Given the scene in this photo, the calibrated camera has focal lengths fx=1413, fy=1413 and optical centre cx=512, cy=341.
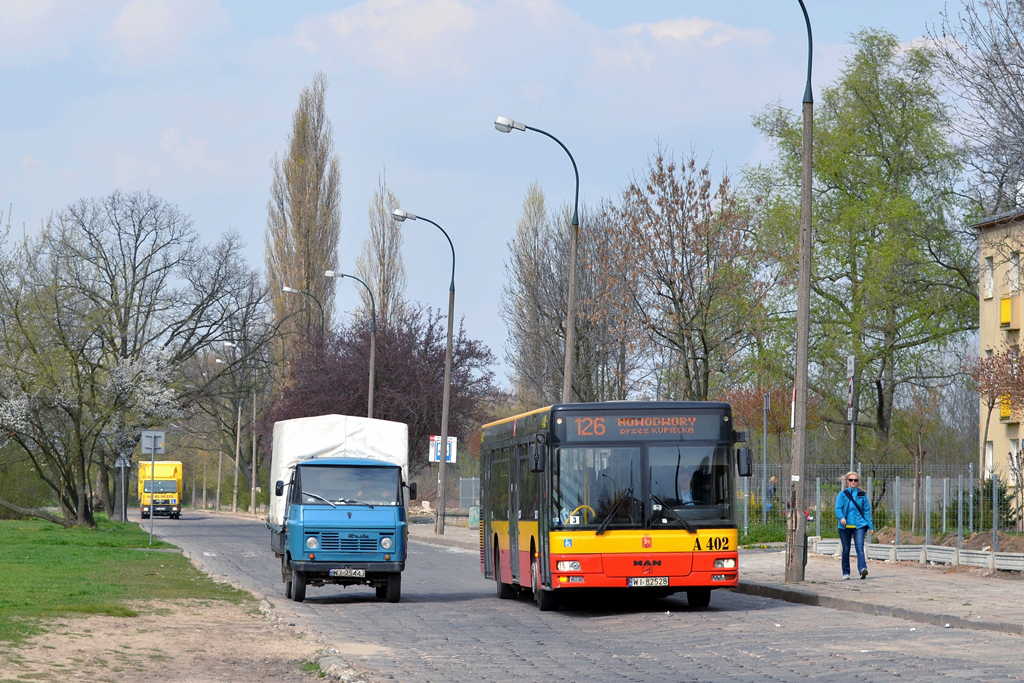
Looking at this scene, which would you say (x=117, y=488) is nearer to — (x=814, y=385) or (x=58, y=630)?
(x=814, y=385)

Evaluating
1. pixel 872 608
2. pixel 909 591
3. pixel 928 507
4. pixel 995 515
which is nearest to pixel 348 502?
pixel 872 608

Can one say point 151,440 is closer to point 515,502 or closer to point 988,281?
point 515,502

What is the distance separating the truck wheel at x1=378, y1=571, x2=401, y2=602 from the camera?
1966 centimetres

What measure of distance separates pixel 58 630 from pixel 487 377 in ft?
166

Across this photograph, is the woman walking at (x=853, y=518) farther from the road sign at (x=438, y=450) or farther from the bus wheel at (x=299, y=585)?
the road sign at (x=438, y=450)

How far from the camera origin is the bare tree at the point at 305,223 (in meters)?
74.9

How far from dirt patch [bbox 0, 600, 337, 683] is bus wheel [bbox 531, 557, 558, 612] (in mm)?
3625

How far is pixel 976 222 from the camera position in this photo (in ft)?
144

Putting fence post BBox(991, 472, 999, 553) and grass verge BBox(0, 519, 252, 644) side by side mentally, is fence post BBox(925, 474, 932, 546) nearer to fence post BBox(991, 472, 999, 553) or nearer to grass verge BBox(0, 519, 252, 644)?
fence post BBox(991, 472, 999, 553)

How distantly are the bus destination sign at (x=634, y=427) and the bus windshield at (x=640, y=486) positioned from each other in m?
0.13

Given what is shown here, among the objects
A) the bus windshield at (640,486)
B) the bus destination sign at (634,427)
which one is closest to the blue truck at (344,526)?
the bus windshield at (640,486)

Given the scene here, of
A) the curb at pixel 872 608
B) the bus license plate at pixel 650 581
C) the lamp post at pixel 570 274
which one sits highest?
the lamp post at pixel 570 274

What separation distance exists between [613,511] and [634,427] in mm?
1082

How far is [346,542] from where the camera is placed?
1961cm
